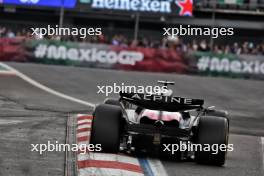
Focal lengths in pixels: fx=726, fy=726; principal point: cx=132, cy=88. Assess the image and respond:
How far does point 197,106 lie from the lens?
11789 millimetres

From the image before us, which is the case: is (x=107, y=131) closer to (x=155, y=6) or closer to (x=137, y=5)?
(x=137, y=5)

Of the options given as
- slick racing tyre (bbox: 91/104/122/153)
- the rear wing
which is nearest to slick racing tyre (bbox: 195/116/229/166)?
the rear wing

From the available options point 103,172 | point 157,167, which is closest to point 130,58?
point 157,167

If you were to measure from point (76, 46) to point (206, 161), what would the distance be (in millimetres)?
20596

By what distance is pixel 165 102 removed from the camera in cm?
1170

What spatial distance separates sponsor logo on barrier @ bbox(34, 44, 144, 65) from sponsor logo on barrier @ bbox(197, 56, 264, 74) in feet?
8.90

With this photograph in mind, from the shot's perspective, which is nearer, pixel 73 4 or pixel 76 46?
pixel 76 46

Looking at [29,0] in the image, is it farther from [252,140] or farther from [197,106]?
[197,106]

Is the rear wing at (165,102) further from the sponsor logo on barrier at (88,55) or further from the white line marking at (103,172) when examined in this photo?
the sponsor logo on barrier at (88,55)

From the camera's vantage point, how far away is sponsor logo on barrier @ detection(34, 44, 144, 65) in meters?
31.1

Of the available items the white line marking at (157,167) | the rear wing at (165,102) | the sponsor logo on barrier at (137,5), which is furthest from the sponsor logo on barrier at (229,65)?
the white line marking at (157,167)

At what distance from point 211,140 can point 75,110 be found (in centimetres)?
721

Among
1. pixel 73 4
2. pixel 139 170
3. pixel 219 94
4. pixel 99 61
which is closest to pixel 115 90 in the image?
pixel 219 94

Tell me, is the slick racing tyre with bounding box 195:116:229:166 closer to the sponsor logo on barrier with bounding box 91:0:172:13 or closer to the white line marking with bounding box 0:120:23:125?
the white line marking with bounding box 0:120:23:125
